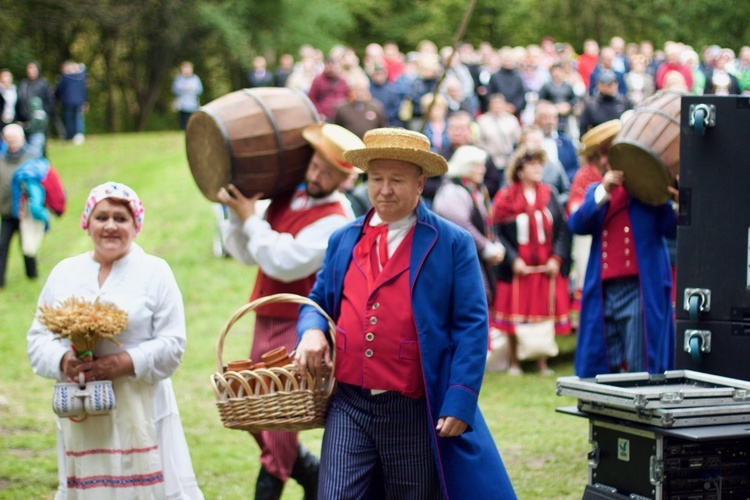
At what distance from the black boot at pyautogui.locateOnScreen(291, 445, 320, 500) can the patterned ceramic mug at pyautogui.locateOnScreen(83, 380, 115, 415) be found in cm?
142

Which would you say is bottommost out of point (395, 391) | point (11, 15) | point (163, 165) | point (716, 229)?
point (395, 391)

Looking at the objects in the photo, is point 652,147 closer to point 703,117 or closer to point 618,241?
point 618,241

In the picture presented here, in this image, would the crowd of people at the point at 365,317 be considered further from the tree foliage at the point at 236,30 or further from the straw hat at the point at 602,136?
the tree foliage at the point at 236,30

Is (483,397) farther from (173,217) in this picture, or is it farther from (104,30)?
(104,30)

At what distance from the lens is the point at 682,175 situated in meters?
4.75

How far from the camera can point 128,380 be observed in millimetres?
5023

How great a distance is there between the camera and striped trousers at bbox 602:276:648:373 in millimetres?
6445

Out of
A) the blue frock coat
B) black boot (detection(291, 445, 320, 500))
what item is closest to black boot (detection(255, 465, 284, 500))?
black boot (detection(291, 445, 320, 500))

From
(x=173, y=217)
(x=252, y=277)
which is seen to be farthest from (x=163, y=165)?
(x=252, y=277)

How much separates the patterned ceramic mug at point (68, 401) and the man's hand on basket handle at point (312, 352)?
107cm

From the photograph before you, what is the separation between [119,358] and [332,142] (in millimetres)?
1524

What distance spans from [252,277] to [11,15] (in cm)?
1980

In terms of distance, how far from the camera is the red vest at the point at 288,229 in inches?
225

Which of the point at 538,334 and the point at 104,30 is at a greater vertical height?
the point at 104,30
